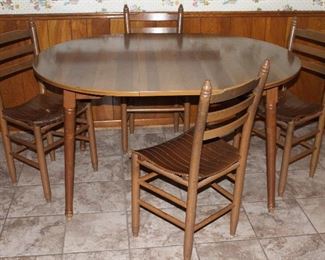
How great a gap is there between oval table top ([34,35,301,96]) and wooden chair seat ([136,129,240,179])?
0.98ft

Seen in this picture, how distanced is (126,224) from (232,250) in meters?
0.58

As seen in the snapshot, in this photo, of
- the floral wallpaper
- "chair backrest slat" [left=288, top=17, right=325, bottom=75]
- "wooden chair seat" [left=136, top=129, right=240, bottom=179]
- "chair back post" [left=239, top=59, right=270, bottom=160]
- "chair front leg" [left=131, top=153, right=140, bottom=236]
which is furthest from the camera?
the floral wallpaper

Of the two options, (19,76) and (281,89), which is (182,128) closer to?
(281,89)

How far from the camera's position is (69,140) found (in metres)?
2.00

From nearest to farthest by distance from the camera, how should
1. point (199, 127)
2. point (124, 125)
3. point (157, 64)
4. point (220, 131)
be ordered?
point (199, 127) < point (220, 131) < point (157, 64) < point (124, 125)

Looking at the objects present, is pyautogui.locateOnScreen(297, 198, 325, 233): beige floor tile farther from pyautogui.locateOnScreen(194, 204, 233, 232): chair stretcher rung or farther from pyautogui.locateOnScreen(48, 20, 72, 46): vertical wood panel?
pyautogui.locateOnScreen(48, 20, 72, 46): vertical wood panel

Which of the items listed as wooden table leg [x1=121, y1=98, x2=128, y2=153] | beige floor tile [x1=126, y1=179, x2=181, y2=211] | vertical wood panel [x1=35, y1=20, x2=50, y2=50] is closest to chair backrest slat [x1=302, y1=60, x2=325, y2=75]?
beige floor tile [x1=126, y1=179, x2=181, y2=211]

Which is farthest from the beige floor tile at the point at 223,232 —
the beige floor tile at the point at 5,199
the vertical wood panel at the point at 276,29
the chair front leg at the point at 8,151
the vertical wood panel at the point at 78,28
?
the vertical wood panel at the point at 78,28

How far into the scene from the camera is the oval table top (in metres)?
1.79

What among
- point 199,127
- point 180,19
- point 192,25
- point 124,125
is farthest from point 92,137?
point 199,127

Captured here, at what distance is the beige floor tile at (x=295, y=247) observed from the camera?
1.94 m

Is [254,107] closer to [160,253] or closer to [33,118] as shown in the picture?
[160,253]

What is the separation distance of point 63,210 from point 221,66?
119cm

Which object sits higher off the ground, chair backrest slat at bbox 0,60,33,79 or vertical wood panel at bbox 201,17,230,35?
vertical wood panel at bbox 201,17,230,35
